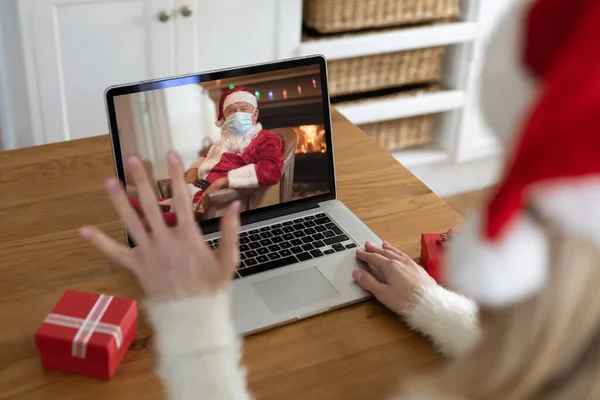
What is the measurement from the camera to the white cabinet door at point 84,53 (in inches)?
72.4

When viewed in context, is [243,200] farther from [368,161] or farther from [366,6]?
[366,6]

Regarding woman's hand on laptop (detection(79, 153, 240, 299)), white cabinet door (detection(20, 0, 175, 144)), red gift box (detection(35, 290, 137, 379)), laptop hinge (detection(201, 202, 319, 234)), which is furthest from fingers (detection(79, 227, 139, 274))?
white cabinet door (detection(20, 0, 175, 144))

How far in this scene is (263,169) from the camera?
1.13 metres

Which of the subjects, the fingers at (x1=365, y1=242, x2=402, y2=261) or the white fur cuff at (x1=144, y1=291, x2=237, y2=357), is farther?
the fingers at (x1=365, y1=242, x2=402, y2=261)

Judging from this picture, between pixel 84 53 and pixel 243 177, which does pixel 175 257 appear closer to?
pixel 243 177

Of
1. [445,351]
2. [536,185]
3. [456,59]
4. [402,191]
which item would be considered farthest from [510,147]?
[456,59]

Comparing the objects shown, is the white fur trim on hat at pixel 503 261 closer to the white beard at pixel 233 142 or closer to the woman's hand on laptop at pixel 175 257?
the woman's hand on laptop at pixel 175 257

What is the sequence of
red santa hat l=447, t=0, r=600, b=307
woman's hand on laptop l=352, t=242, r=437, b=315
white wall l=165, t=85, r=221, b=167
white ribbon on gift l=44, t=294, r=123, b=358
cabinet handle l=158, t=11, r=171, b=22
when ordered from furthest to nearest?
1. cabinet handle l=158, t=11, r=171, b=22
2. white wall l=165, t=85, r=221, b=167
3. woman's hand on laptop l=352, t=242, r=437, b=315
4. white ribbon on gift l=44, t=294, r=123, b=358
5. red santa hat l=447, t=0, r=600, b=307

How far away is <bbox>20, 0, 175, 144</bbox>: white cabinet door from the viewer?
1840 millimetres

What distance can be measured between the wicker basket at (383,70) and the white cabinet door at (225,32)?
22 centimetres

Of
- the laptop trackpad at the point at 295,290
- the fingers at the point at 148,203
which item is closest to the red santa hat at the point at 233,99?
the laptop trackpad at the point at 295,290

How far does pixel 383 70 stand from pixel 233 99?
127cm

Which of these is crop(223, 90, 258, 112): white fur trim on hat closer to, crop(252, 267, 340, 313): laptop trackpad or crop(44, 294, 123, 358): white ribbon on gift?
crop(252, 267, 340, 313): laptop trackpad

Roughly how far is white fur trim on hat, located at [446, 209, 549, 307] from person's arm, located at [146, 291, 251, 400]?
30cm
